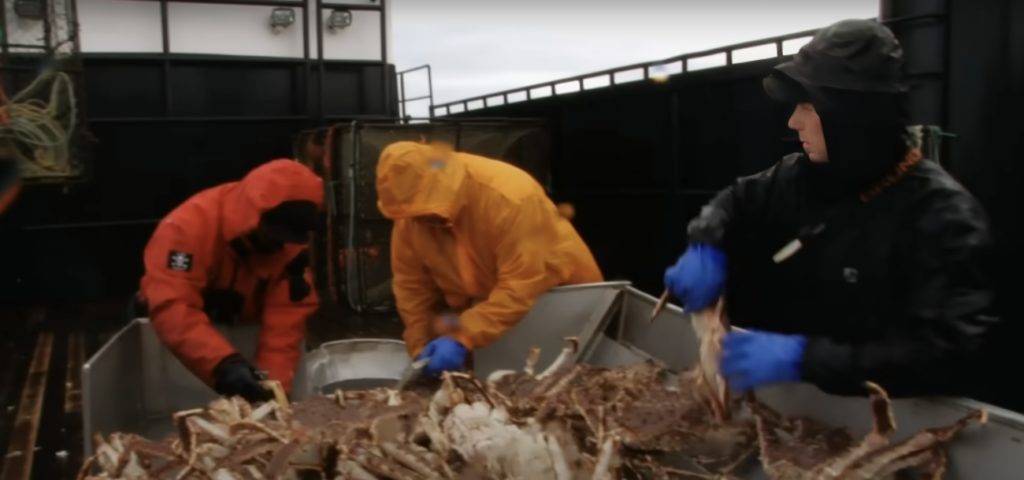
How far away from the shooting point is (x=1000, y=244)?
9.60 ft

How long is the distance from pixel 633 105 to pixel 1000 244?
138 inches

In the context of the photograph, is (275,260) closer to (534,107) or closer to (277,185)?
(277,185)

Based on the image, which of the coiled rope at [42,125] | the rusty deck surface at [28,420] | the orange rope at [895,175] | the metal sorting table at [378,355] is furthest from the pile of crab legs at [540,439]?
the coiled rope at [42,125]

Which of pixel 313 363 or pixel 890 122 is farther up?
pixel 890 122

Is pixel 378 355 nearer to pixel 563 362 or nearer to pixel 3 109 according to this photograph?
pixel 563 362

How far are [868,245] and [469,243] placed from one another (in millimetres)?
1629

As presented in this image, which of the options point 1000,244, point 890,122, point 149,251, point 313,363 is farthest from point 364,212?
point 890,122

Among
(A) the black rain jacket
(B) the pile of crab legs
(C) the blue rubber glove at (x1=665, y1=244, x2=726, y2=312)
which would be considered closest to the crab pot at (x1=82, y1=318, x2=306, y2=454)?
(B) the pile of crab legs

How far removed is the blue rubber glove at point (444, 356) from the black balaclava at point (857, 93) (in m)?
1.43

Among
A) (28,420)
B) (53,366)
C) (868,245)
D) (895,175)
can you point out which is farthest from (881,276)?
(53,366)

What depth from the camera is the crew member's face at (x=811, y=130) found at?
193cm

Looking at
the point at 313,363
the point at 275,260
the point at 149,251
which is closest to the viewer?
the point at 149,251

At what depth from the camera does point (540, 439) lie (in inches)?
71.4

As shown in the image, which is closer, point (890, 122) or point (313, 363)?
point (890, 122)
